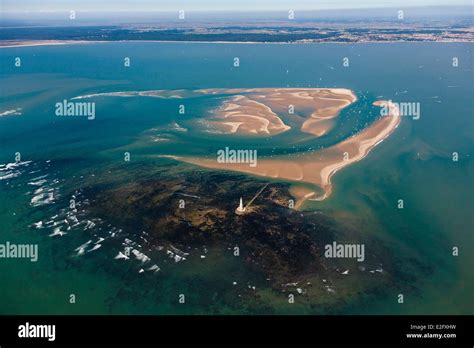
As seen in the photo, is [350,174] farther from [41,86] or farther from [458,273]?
[41,86]

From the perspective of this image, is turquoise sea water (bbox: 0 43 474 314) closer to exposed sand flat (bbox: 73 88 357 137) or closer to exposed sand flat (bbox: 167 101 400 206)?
exposed sand flat (bbox: 167 101 400 206)

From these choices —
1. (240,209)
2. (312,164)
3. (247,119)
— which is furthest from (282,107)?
(240,209)

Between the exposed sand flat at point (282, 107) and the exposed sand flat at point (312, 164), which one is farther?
the exposed sand flat at point (282, 107)

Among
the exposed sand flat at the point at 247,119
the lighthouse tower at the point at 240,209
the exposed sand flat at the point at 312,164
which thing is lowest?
the lighthouse tower at the point at 240,209

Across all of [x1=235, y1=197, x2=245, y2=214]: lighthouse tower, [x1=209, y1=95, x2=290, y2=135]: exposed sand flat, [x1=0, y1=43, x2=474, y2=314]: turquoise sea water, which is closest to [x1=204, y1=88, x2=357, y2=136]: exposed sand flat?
[x1=209, y1=95, x2=290, y2=135]: exposed sand flat

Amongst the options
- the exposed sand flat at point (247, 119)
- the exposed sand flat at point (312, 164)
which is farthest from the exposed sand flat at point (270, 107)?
the exposed sand flat at point (312, 164)

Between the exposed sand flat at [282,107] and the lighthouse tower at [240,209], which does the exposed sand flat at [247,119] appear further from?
the lighthouse tower at [240,209]

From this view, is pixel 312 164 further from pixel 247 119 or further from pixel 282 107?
pixel 282 107
